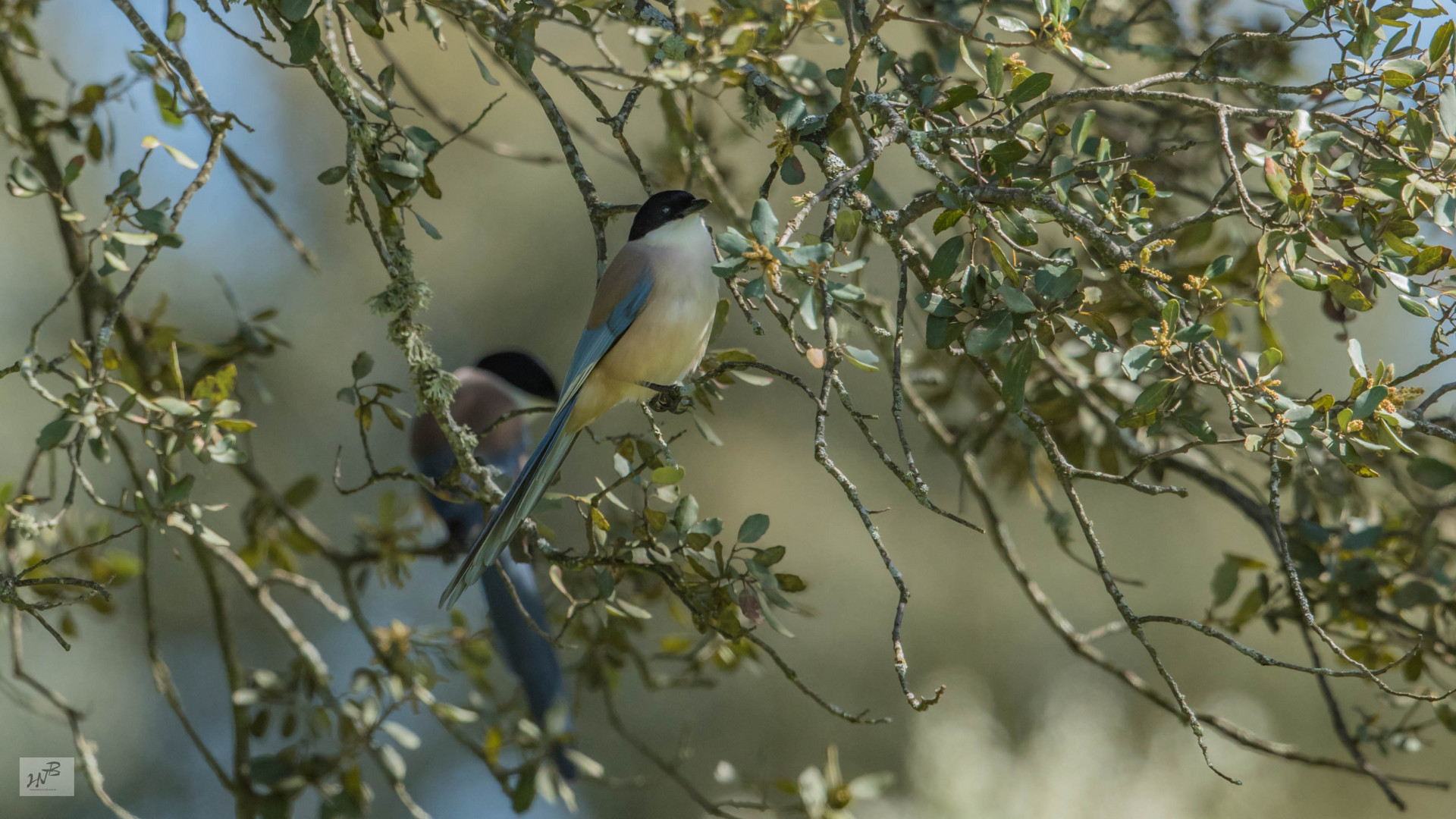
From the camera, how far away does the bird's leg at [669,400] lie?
84.4 inches

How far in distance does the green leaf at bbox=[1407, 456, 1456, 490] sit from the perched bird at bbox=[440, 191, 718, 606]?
148 centimetres

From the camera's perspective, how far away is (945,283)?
1621mm

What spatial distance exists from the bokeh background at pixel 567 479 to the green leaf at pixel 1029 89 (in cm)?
387

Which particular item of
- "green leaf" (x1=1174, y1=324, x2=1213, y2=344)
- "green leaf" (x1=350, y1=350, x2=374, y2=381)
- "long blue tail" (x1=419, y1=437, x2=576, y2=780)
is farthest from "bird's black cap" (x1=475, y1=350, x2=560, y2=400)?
"green leaf" (x1=1174, y1=324, x2=1213, y2=344)

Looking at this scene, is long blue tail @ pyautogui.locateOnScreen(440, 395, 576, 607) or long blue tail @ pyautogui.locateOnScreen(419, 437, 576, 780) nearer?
long blue tail @ pyautogui.locateOnScreen(440, 395, 576, 607)

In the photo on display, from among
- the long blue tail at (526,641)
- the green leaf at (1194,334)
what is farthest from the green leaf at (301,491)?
the green leaf at (1194,334)

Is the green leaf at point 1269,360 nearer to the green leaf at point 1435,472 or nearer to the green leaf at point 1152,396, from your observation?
the green leaf at point 1152,396

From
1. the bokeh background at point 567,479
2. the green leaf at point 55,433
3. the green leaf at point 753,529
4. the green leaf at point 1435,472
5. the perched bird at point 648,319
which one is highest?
the green leaf at point 1435,472

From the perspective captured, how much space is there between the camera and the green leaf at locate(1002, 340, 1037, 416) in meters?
1.57

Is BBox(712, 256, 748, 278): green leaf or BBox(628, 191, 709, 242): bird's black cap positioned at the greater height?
BBox(712, 256, 748, 278): green leaf

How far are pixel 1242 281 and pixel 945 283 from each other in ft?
4.26

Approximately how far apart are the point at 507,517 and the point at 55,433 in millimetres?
739

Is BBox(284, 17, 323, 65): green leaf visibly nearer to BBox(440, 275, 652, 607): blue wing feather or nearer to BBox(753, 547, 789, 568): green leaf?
BBox(440, 275, 652, 607): blue wing feather

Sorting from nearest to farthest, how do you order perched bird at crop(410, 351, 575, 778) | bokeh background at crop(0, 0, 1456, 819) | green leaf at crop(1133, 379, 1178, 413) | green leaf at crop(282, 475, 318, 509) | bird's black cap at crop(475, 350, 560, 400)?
green leaf at crop(1133, 379, 1178, 413), green leaf at crop(282, 475, 318, 509), perched bird at crop(410, 351, 575, 778), bird's black cap at crop(475, 350, 560, 400), bokeh background at crop(0, 0, 1456, 819)
